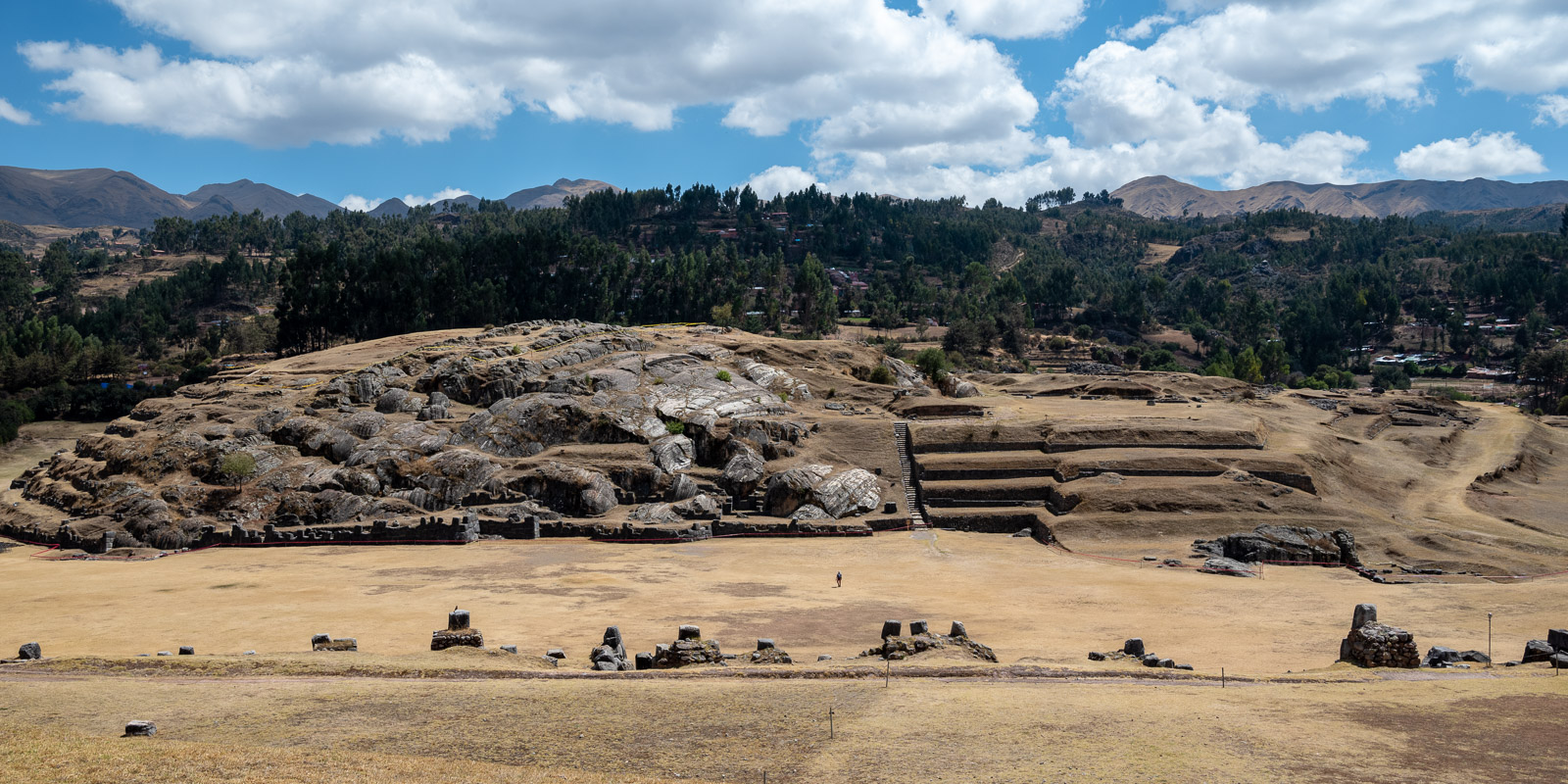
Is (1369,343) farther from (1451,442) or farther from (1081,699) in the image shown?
(1081,699)

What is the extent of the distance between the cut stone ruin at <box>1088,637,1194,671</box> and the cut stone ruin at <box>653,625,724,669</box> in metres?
10.7

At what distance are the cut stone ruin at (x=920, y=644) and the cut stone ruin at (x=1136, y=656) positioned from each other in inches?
116

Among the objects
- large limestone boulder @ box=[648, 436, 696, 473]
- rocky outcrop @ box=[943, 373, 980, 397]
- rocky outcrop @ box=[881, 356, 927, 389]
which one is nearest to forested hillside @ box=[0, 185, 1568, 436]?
rocky outcrop @ box=[881, 356, 927, 389]

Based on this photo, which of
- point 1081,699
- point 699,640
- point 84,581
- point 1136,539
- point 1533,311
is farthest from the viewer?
point 1533,311

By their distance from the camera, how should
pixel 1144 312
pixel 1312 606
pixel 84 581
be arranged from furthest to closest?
pixel 1144 312 → pixel 84 581 → pixel 1312 606

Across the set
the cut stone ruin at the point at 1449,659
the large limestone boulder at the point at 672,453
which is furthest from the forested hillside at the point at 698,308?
the cut stone ruin at the point at 1449,659

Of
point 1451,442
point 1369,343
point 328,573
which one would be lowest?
point 328,573

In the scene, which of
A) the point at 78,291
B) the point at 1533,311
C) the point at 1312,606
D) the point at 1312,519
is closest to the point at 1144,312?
the point at 1533,311

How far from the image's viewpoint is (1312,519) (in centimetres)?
4709

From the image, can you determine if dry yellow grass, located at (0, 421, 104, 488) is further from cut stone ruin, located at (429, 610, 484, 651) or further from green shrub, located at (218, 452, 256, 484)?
cut stone ruin, located at (429, 610, 484, 651)

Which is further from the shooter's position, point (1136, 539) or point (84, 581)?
point (1136, 539)

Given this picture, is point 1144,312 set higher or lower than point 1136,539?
higher

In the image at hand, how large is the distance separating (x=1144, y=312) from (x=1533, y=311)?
218 ft

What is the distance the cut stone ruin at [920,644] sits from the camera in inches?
1013
